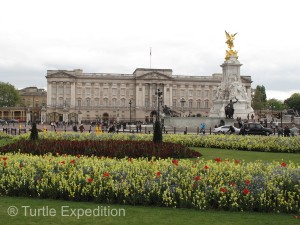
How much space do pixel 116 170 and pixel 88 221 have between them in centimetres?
266

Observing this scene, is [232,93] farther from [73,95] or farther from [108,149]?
[73,95]

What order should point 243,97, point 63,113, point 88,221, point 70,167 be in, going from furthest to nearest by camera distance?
point 63,113, point 243,97, point 70,167, point 88,221

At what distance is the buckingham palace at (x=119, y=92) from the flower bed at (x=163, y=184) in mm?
105541

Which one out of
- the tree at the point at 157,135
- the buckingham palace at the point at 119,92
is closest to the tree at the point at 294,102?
the buckingham palace at the point at 119,92

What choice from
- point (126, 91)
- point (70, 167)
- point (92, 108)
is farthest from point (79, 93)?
point (70, 167)

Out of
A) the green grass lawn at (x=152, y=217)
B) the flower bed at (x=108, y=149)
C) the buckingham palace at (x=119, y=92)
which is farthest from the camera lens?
the buckingham palace at (x=119, y=92)

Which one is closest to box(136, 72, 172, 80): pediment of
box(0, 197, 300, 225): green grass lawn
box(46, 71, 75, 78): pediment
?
box(46, 71, 75, 78): pediment

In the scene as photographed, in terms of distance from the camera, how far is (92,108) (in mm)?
120500

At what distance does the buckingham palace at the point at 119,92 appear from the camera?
117 m

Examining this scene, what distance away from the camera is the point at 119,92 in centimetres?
12100

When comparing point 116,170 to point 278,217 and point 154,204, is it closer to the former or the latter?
point 154,204

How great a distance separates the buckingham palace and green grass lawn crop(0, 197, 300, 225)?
107363 millimetres

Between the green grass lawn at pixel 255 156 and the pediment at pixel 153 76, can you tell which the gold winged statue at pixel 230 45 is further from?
the pediment at pixel 153 76

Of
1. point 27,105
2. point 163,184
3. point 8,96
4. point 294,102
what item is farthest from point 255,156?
point 27,105
